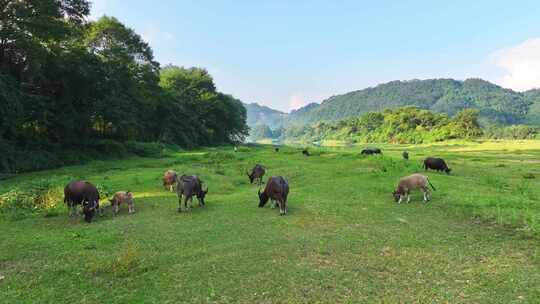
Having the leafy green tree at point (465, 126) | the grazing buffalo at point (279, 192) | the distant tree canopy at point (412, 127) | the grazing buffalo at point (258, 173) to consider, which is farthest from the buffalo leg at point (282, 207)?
the leafy green tree at point (465, 126)

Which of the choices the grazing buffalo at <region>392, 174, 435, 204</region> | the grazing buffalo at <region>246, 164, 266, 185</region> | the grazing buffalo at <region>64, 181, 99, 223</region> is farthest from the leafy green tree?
the grazing buffalo at <region>64, 181, 99, 223</region>

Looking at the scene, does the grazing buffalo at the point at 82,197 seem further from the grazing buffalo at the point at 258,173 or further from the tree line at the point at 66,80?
the tree line at the point at 66,80

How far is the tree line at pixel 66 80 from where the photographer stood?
101 ft

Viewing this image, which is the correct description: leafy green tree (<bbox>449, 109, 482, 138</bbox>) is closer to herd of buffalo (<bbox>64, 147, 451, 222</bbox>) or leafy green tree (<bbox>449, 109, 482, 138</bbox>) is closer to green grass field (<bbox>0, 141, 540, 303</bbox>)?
green grass field (<bbox>0, 141, 540, 303</bbox>)

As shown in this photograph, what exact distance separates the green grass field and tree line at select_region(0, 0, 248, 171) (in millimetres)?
19702

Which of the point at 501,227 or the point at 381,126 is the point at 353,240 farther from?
the point at 381,126

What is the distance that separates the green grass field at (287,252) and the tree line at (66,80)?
64.6 ft

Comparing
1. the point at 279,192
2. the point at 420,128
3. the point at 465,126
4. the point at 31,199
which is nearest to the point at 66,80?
the point at 31,199

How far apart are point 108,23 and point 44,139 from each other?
23742 mm

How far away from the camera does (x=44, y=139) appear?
3631 cm

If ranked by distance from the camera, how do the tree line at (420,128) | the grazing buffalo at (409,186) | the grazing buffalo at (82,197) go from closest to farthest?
the grazing buffalo at (82,197), the grazing buffalo at (409,186), the tree line at (420,128)

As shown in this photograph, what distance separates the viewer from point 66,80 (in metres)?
38.3

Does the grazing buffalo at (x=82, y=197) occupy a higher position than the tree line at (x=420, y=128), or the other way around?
the tree line at (x=420, y=128)

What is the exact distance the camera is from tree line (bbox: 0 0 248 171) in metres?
30.7
